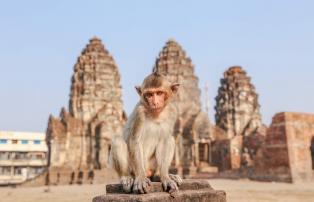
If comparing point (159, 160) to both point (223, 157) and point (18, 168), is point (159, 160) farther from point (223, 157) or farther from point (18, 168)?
point (18, 168)

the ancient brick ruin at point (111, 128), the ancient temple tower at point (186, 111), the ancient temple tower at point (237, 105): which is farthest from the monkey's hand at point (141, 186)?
the ancient temple tower at point (237, 105)

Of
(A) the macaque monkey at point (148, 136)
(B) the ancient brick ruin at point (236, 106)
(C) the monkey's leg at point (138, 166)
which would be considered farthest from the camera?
(B) the ancient brick ruin at point (236, 106)

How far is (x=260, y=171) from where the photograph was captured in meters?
17.8

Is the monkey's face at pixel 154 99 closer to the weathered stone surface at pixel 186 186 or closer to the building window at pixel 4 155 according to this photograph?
the weathered stone surface at pixel 186 186

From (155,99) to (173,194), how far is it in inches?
40.8

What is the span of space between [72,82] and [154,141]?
99.7ft

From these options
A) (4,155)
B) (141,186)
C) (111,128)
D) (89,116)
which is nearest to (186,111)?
(111,128)

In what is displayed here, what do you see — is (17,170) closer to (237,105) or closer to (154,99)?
→ (237,105)

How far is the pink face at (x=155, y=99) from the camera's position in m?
3.94

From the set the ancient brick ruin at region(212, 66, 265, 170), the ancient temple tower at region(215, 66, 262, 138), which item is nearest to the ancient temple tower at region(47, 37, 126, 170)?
the ancient brick ruin at region(212, 66, 265, 170)

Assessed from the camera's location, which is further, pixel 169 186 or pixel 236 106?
pixel 236 106

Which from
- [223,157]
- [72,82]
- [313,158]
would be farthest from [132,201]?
[72,82]

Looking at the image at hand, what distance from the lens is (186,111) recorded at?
3462cm

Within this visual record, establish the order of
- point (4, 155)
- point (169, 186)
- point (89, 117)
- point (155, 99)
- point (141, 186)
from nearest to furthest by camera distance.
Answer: point (141, 186)
point (169, 186)
point (155, 99)
point (89, 117)
point (4, 155)
